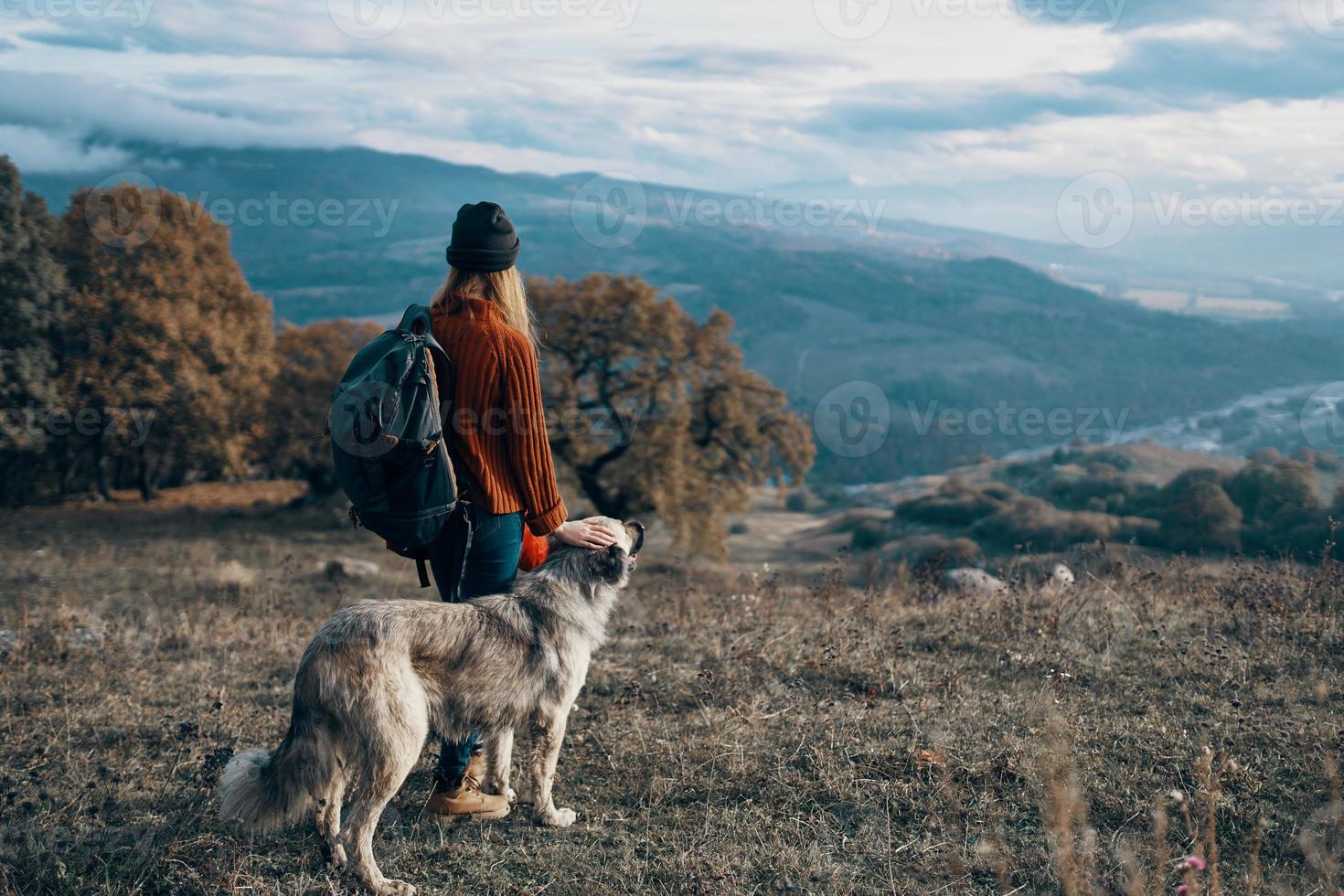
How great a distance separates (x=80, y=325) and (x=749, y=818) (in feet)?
105

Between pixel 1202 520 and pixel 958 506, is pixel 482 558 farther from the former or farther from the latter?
pixel 958 506

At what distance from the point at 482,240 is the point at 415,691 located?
206cm

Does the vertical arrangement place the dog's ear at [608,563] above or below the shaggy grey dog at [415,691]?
above

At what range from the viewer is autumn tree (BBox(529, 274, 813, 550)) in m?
29.7

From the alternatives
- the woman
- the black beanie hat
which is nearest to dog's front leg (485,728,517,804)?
the woman

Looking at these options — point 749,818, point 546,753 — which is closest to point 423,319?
point 546,753

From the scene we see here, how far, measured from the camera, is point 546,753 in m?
4.46

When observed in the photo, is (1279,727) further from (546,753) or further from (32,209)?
(32,209)

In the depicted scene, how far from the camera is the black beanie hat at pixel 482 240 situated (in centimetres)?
399

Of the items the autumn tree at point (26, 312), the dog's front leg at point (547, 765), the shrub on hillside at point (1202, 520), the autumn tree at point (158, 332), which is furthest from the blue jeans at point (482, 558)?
the shrub on hillside at point (1202, 520)

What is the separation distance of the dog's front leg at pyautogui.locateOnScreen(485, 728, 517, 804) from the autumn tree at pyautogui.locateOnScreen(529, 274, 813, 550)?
A: 2465cm

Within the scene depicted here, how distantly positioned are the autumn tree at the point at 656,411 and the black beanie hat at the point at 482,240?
25396mm

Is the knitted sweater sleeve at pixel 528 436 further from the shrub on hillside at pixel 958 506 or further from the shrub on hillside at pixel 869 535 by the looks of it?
the shrub on hillside at pixel 958 506

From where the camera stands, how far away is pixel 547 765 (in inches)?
177
